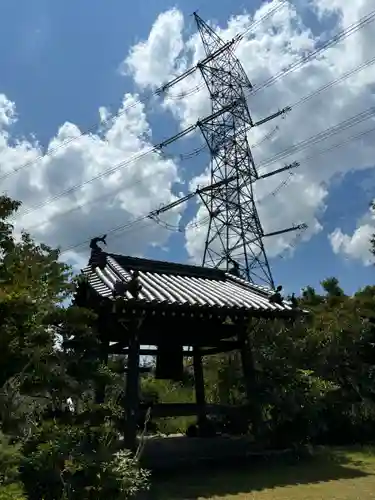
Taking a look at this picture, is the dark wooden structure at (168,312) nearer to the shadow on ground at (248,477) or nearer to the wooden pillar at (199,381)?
the wooden pillar at (199,381)

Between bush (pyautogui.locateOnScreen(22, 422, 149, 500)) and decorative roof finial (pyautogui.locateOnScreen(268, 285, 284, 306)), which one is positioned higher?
decorative roof finial (pyautogui.locateOnScreen(268, 285, 284, 306))

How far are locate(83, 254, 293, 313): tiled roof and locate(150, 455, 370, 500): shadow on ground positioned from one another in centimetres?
290

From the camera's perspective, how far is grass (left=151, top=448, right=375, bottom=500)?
21.9 ft

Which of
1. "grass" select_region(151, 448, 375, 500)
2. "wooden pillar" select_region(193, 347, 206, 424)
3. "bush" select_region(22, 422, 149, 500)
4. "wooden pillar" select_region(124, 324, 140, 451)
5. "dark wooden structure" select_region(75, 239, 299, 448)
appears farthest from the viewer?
"wooden pillar" select_region(193, 347, 206, 424)

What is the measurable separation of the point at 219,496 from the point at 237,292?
4839mm

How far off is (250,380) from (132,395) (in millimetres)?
2700

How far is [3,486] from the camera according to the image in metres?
4.12

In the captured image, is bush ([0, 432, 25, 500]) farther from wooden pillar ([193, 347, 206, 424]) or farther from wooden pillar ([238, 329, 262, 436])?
wooden pillar ([193, 347, 206, 424])

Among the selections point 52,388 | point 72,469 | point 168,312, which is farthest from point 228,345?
point 72,469

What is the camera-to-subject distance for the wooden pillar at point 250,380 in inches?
368

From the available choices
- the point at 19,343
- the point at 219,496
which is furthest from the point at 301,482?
the point at 19,343

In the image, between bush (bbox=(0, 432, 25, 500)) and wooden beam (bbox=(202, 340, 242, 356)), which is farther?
wooden beam (bbox=(202, 340, 242, 356))

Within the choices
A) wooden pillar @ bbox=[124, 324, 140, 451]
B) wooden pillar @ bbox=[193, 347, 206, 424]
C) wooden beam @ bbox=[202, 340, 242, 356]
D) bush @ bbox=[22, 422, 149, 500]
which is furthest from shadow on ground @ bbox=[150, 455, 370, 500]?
wooden pillar @ bbox=[193, 347, 206, 424]

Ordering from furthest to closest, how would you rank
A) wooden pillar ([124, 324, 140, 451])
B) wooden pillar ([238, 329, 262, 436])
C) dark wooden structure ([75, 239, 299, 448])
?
wooden pillar ([238, 329, 262, 436])
dark wooden structure ([75, 239, 299, 448])
wooden pillar ([124, 324, 140, 451])
